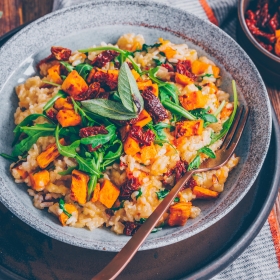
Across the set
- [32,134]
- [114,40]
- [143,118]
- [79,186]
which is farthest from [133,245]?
[114,40]

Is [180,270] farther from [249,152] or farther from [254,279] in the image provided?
[249,152]

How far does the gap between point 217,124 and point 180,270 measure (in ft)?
3.66

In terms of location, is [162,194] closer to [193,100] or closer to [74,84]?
[193,100]

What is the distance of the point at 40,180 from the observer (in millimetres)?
2771

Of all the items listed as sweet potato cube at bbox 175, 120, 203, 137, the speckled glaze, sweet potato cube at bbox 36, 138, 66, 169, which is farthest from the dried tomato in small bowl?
sweet potato cube at bbox 36, 138, 66, 169

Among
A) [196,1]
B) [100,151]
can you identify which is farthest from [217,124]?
[196,1]

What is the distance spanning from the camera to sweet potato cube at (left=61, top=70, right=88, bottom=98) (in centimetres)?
299

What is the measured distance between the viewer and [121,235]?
2.78m

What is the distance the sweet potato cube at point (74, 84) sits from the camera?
299cm

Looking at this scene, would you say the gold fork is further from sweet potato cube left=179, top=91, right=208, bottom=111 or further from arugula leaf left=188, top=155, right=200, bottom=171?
sweet potato cube left=179, top=91, right=208, bottom=111

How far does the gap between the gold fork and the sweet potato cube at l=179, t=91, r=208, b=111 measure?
328 mm

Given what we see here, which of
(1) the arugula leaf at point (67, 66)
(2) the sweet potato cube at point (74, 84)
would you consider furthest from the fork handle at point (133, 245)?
(1) the arugula leaf at point (67, 66)

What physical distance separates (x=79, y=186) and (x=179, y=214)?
69 cm

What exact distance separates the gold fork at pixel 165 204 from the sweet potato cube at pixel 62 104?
0.95 meters
